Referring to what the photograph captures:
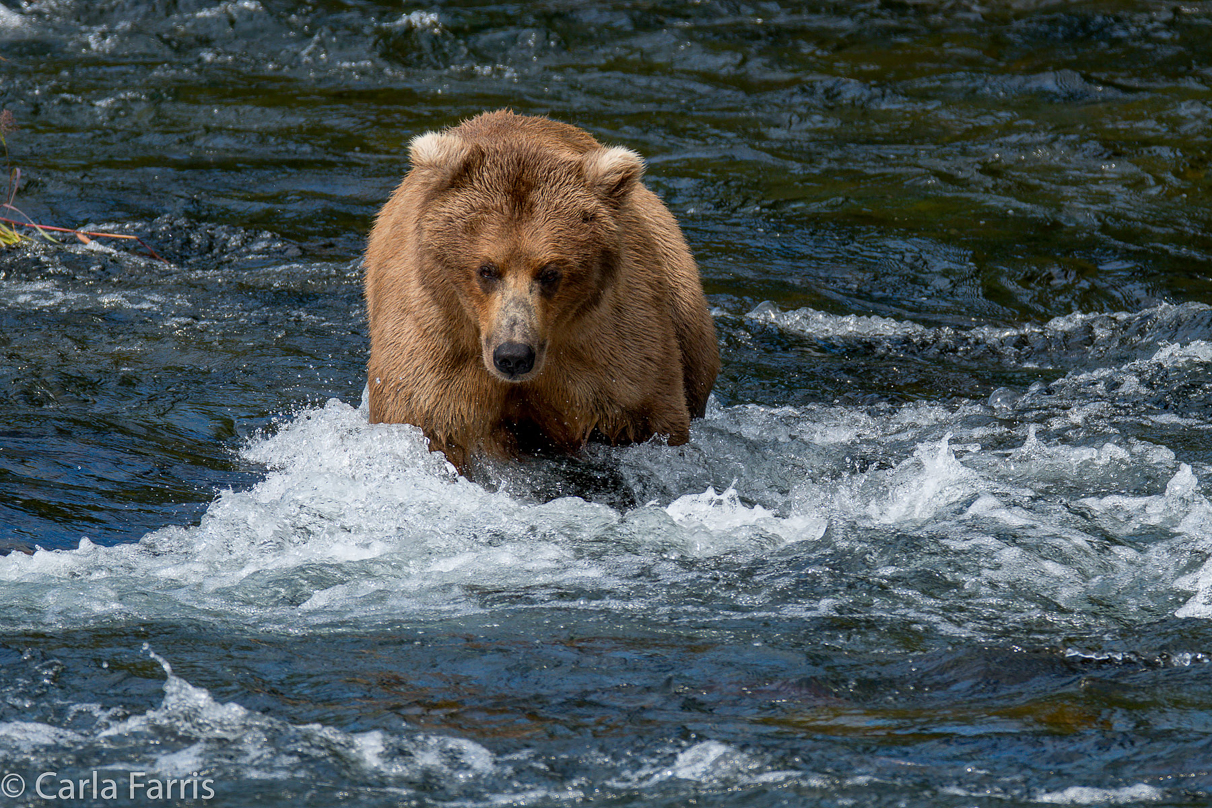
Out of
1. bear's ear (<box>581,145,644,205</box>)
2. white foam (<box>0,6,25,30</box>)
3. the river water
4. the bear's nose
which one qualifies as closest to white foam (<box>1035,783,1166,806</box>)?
the river water

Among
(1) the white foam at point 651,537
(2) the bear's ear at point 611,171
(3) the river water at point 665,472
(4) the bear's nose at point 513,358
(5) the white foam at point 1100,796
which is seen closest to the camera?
(5) the white foam at point 1100,796

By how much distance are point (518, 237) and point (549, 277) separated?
0.19m

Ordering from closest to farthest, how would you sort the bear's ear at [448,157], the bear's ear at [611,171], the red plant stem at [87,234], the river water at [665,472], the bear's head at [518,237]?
the river water at [665,472] < the bear's head at [518,237] < the bear's ear at [448,157] < the bear's ear at [611,171] < the red plant stem at [87,234]

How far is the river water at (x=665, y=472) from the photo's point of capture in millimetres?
3580

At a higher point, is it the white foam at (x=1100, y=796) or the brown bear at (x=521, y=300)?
the brown bear at (x=521, y=300)

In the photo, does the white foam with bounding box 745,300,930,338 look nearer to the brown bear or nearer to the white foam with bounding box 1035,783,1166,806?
the brown bear

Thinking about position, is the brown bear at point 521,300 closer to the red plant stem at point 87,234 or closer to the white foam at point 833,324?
the white foam at point 833,324

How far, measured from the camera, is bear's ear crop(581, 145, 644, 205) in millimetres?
5434

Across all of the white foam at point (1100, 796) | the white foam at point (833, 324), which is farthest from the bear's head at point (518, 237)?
the white foam at point (833, 324)

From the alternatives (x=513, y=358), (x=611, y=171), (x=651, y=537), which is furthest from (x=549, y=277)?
(x=651, y=537)

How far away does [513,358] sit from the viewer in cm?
498

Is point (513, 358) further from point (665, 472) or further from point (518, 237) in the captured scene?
point (665, 472)

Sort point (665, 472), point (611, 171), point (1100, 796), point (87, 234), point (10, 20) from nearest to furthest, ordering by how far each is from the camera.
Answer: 1. point (1100, 796)
2. point (611, 171)
3. point (665, 472)
4. point (87, 234)
5. point (10, 20)

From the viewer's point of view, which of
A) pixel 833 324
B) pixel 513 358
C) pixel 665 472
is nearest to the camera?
pixel 513 358
